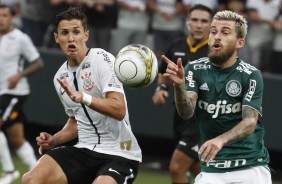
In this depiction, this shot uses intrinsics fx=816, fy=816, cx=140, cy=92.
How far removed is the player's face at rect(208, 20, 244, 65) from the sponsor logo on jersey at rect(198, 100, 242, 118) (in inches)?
14.7

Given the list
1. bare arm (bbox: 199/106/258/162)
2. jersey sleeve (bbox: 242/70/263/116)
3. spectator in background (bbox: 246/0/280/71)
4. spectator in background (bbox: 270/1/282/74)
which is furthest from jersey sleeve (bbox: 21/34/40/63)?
bare arm (bbox: 199/106/258/162)

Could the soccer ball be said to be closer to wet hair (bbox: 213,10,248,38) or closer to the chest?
the chest

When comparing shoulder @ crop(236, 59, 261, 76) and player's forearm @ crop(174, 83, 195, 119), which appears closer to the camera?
player's forearm @ crop(174, 83, 195, 119)

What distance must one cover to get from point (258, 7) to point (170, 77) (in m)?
6.87

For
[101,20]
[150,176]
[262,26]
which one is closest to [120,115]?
[150,176]

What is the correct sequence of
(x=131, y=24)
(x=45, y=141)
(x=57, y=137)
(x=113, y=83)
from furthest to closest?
(x=131, y=24) → (x=57, y=137) → (x=45, y=141) → (x=113, y=83)

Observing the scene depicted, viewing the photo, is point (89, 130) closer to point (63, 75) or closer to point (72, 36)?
point (63, 75)

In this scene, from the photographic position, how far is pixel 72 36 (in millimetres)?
7305

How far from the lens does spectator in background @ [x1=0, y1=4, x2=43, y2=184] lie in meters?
11.4

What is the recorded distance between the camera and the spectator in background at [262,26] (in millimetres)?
12719

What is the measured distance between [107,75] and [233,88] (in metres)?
1.12

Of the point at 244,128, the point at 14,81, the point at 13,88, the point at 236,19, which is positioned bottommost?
the point at 13,88

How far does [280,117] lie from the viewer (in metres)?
12.4

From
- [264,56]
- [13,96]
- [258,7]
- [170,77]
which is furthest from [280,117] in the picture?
[170,77]
